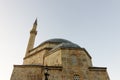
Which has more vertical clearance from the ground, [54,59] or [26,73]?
[54,59]

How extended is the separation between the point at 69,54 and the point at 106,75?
3701 millimetres

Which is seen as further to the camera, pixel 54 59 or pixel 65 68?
pixel 54 59

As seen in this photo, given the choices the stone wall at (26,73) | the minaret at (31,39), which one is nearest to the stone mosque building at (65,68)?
the stone wall at (26,73)

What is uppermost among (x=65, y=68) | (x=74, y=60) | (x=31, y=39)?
(x=31, y=39)

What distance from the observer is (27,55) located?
19656mm

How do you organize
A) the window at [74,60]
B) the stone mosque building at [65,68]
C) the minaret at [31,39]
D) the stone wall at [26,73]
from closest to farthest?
1. the stone mosque building at [65,68]
2. the window at [74,60]
3. the stone wall at [26,73]
4. the minaret at [31,39]

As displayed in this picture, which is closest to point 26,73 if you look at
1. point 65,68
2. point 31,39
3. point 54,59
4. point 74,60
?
point 54,59

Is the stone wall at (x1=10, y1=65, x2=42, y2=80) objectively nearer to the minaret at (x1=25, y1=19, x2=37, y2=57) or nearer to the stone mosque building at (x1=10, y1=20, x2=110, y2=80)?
the stone mosque building at (x1=10, y1=20, x2=110, y2=80)

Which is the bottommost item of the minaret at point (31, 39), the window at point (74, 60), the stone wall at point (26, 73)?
the stone wall at point (26, 73)

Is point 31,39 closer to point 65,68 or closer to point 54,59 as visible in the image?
point 54,59

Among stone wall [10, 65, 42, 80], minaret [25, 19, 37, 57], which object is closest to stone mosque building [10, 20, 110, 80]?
stone wall [10, 65, 42, 80]

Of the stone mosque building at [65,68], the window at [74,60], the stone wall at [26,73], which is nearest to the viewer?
the stone mosque building at [65,68]

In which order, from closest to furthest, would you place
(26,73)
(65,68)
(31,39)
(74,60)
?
(65,68)
(74,60)
(26,73)
(31,39)

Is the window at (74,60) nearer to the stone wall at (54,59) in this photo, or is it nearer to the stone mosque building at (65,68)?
the stone mosque building at (65,68)
